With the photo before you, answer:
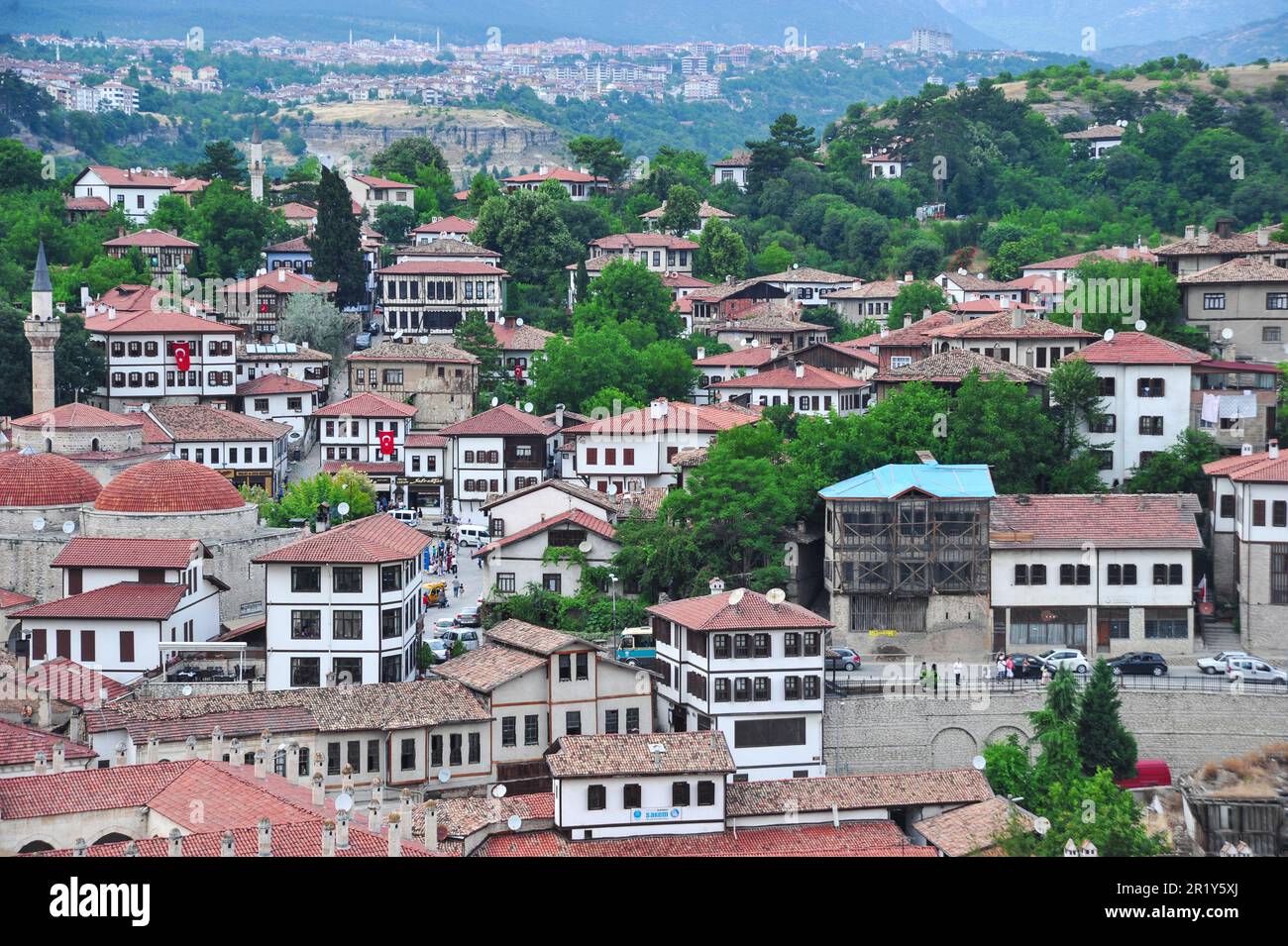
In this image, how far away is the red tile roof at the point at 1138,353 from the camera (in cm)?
4662

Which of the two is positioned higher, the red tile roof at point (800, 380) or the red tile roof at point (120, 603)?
the red tile roof at point (800, 380)

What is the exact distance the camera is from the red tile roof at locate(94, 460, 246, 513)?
4594 cm

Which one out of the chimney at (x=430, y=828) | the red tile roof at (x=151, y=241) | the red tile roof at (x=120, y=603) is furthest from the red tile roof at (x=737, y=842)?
the red tile roof at (x=151, y=241)

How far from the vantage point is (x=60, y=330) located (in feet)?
201

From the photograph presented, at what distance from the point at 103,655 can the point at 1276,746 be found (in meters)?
25.4

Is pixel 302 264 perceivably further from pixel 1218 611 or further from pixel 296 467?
pixel 1218 611

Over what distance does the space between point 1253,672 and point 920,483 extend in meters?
8.23

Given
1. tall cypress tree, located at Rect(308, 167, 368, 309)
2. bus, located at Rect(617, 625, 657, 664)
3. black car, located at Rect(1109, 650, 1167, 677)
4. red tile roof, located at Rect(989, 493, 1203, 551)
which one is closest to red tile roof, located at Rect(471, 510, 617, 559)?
bus, located at Rect(617, 625, 657, 664)

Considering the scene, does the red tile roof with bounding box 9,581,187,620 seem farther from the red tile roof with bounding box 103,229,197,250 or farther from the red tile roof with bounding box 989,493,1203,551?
the red tile roof with bounding box 103,229,197,250

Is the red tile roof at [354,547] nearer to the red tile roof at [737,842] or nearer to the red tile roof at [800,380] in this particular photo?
the red tile roof at [737,842]

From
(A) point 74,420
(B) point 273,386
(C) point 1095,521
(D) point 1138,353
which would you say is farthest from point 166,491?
(D) point 1138,353

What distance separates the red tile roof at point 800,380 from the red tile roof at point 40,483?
70.7 feet

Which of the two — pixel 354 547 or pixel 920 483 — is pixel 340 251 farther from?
pixel 920 483
